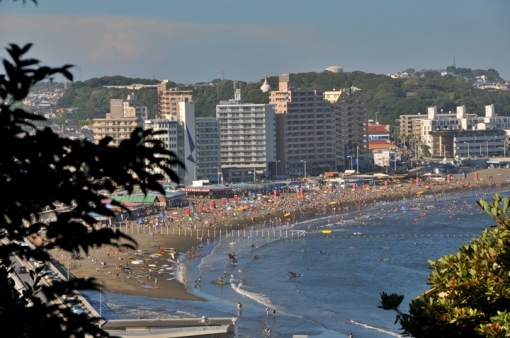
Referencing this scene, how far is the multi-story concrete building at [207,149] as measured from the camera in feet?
287

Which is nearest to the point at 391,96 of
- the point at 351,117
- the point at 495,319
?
the point at 351,117

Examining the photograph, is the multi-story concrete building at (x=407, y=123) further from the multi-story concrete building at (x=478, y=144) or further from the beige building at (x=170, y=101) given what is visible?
the beige building at (x=170, y=101)

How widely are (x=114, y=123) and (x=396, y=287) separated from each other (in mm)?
53941

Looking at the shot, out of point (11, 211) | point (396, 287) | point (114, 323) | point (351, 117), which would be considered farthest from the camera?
point (351, 117)

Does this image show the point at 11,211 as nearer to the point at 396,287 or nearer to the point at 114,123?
the point at 396,287

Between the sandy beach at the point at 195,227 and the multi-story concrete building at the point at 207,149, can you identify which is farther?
the multi-story concrete building at the point at 207,149

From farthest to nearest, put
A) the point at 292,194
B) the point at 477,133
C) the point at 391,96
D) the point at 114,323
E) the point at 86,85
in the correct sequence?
the point at 86,85
the point at 391,96
the point at 477,133
the point at 292,194
the point at 114,323

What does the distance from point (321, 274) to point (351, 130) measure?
2535 inches

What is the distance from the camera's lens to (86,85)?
18875cm

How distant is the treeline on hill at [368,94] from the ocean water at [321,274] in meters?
80.4

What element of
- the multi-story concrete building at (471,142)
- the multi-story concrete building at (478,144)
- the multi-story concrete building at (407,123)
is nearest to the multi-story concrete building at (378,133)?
the multi-story concrete building at (407,123)

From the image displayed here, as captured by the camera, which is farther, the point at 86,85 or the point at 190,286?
the point at 86,85

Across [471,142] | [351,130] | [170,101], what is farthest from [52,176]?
[471,142]

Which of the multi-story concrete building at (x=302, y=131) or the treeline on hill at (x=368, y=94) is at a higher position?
the treeline on hill at (x=368, y=94)
